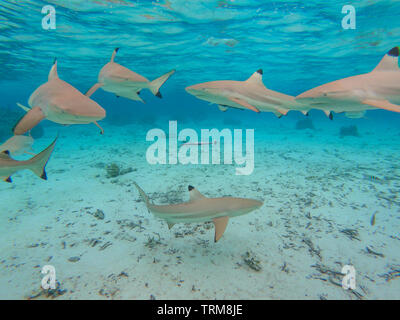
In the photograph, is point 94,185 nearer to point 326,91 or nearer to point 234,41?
point 326,91

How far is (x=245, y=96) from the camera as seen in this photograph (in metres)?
3.47

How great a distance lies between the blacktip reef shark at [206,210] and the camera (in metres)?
3.22

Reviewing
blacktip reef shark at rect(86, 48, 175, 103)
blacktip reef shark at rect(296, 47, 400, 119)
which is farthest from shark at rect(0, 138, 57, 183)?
blacktip reef shark at rect(296, 47, 400, 119)

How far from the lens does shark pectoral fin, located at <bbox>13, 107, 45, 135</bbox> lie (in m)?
2.22

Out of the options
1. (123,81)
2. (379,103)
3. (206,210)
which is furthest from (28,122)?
(379,103)

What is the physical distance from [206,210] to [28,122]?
2.64 metres

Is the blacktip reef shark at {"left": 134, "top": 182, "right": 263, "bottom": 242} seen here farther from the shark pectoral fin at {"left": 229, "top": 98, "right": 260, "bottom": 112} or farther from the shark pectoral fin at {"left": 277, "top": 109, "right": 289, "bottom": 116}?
the shark pectoral fin at {"left": 277, "top": 109, "right": 289, "bottom": 116}

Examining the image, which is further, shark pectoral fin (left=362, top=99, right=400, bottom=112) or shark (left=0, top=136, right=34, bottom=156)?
shark (left=0, top=136, right=34, bottom=156)

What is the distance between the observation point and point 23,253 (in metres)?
4.32

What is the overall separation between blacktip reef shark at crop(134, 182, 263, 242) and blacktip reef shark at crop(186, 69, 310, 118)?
165 cm

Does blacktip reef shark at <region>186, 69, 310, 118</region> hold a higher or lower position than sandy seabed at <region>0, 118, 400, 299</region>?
higher

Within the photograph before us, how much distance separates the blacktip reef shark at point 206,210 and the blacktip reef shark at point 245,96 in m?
1.65
